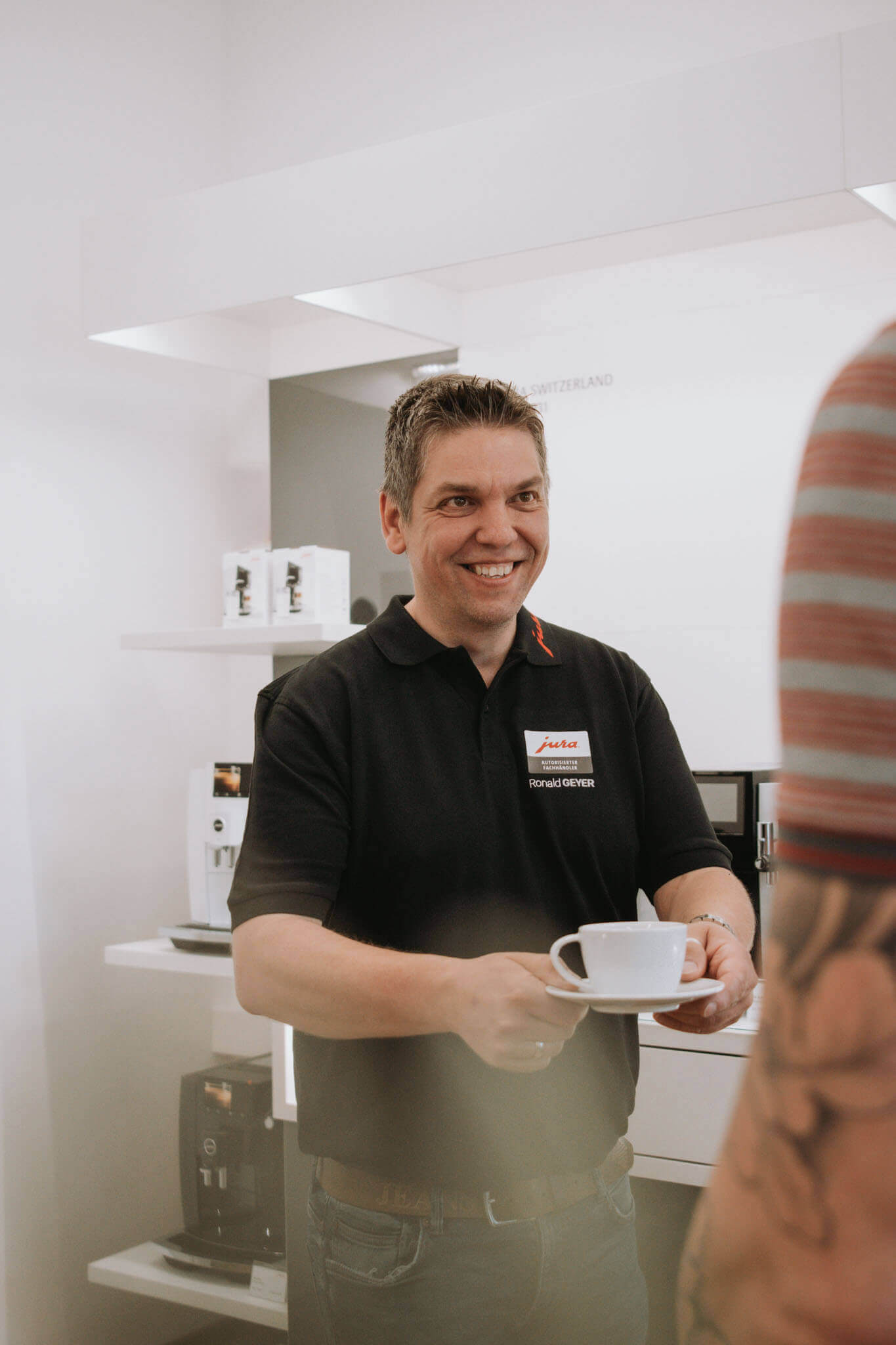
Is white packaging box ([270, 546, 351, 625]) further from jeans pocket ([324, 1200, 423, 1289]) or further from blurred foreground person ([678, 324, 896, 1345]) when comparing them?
blurred foreground person ([678, 324, 896, 1345])

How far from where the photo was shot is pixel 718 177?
2.22 meters

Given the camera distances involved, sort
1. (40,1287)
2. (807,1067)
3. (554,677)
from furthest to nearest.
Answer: (40,1287) < (554,677) < (807,1067)

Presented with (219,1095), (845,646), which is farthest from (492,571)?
(219,1095)

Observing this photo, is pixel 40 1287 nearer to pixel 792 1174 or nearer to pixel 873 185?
pixel 873 185

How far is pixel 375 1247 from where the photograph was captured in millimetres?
1409

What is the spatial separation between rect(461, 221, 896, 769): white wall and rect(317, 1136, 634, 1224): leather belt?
60.6 inches

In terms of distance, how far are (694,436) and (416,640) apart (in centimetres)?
159

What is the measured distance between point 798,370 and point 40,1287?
2841mm

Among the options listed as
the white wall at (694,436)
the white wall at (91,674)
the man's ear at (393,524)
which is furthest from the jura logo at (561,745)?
the white wall at (91,674)

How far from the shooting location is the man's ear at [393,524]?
1.67 metres

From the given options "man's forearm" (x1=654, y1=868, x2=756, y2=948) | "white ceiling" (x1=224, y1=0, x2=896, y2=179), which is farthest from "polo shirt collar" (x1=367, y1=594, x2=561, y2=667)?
"white ceiling" (x1=224, y1=0, x2=896, y2=179)

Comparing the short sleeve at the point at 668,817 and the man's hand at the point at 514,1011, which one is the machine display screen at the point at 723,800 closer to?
the short sleeve at the point at 668,817

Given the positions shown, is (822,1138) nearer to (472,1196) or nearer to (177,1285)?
(472,1196)

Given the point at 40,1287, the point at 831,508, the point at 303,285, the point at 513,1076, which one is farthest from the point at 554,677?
the point at 40,1287
